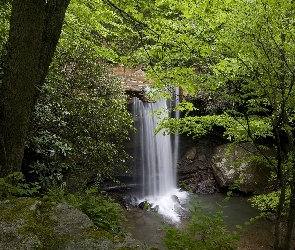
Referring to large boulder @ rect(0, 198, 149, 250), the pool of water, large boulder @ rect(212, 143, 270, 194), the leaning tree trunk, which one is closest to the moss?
large boulder @ rect(0, 198, 149, 250)

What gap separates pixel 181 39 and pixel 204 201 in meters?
7.66

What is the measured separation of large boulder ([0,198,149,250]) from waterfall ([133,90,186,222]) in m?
9.17

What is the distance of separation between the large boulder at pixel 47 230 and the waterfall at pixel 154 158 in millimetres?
9166

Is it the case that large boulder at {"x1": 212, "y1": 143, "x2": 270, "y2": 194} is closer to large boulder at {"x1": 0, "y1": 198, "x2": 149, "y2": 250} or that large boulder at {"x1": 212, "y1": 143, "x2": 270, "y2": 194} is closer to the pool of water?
the pool of water

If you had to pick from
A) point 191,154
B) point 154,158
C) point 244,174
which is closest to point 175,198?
point 154,158

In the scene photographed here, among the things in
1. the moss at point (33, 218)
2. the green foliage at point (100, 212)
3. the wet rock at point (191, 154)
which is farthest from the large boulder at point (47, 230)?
the wet rock at point (191, 154)

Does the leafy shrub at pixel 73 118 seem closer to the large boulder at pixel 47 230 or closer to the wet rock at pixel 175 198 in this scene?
the large boulder at pixel 47 230

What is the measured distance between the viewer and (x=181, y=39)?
15.4ft

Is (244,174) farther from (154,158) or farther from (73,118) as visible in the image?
(73,118)

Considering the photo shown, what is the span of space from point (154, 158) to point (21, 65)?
9855 millimetres

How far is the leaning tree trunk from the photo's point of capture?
282cm

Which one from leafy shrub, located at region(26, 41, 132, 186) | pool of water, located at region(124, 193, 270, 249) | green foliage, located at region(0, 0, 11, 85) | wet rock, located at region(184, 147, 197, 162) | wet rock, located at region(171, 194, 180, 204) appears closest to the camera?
green foliage, located at region(0, 0, 11, 85)

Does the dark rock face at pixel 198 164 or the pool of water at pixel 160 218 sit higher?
the dark rock face at pixel 198 164

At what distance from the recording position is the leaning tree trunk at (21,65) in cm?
282
